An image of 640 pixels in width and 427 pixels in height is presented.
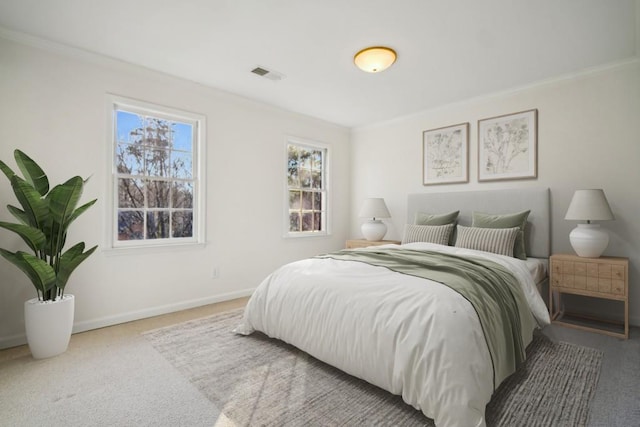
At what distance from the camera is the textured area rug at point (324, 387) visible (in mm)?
1663

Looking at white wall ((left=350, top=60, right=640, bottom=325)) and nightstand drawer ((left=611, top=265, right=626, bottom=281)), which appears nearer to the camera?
nightstand drawer ((left=611, top=265, right=626, bottom=281))

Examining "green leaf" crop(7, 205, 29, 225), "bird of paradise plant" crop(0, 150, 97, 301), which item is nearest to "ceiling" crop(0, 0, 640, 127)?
"bird of paradise plant" crop(0, 150, 97, 301)

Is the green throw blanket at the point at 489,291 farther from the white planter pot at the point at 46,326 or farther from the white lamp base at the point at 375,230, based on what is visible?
the white planter pot at the point at 46,326

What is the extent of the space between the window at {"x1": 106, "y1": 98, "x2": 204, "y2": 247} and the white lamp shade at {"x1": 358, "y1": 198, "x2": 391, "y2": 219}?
2252 millimetres

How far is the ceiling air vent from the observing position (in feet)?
10.8

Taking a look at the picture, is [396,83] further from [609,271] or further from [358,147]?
[609,271]

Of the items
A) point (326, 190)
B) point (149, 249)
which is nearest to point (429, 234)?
point (326, 190)

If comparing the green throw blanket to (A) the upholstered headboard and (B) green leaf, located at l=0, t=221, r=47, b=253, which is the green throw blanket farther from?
(B) green leaf, located at l=0, t=221, r=47, b=253

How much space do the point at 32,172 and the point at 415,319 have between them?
2852 millimetres

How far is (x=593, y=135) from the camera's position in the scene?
3264 millimetres

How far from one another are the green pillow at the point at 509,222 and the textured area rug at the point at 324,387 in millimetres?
892

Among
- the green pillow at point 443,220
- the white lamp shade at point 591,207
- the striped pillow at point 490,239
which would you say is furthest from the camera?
the green pillow at point 443,220

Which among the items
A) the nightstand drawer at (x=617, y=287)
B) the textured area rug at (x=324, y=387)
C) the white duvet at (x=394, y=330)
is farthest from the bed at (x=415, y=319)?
the nightstand drawer at (x=617, y=287)

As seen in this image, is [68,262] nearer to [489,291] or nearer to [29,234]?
[29,234]
